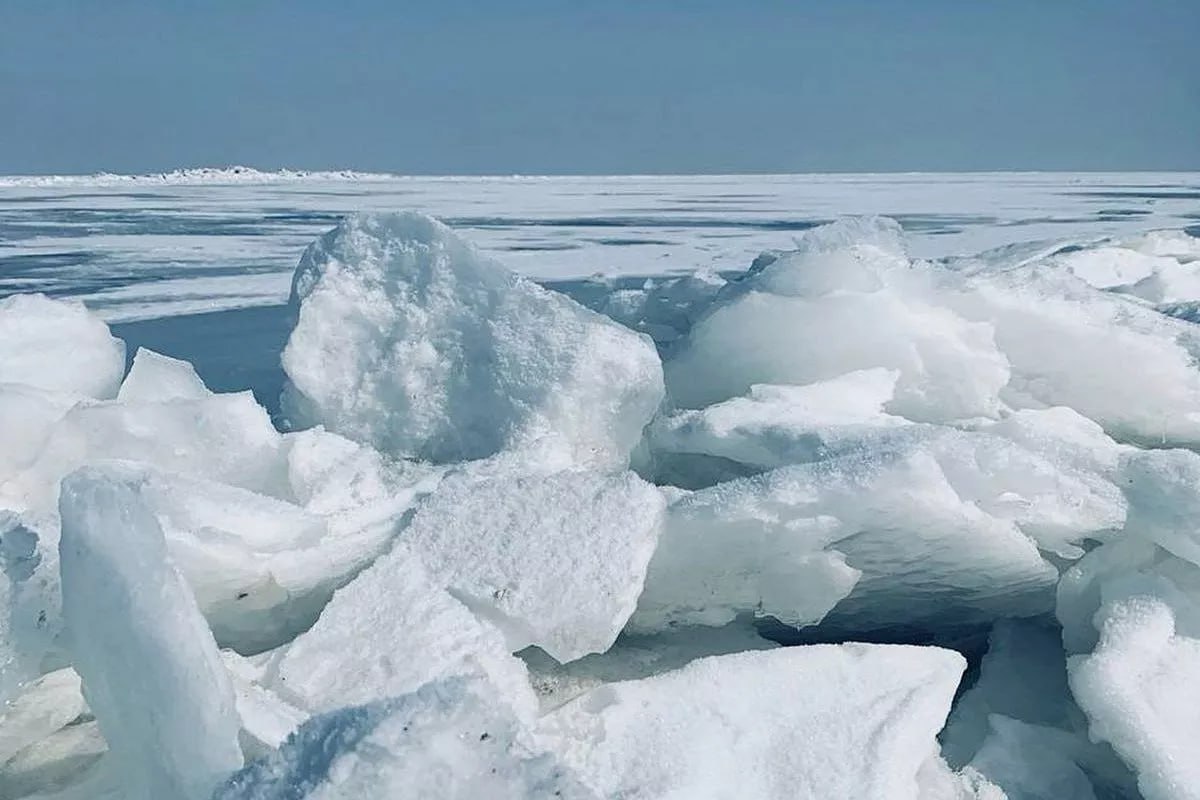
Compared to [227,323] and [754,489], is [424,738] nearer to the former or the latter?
[754,489]

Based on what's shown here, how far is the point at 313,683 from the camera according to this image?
1598 millimetres

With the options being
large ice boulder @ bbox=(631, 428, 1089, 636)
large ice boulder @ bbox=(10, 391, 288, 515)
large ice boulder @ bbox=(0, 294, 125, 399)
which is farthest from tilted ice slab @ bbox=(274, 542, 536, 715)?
large ice boulder @ bbox=(0, 294, 125, 399)

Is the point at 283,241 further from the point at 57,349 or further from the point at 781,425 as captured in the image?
the point at 781,425

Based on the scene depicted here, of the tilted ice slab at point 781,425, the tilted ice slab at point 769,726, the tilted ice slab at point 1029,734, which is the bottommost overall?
the tilted ice slab at point 1029,734

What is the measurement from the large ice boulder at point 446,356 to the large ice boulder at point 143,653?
1.16 m

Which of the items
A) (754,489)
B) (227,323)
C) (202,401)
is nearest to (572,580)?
(754,489)

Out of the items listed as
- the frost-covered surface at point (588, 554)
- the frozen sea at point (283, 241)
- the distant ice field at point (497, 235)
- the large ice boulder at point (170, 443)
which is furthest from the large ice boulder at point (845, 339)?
the distant ice field at point (497, 235)

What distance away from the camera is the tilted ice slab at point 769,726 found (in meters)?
1.48

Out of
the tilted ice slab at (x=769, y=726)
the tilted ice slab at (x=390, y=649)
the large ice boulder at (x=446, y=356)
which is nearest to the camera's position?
the tilted ice slab at (x=769, y=726)

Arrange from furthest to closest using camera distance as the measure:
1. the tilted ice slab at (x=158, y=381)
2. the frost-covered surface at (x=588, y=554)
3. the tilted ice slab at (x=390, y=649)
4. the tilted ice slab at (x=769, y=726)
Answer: the tilted ice slab at (x=158, y=381) → the tilted ice slab at (x=390, y=649) → the tilted ice slab at (x=769, y=726) → the frost-covered surface at (x=588, y=554)

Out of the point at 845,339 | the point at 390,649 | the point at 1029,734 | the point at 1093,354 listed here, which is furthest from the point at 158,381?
the point at 1093,354

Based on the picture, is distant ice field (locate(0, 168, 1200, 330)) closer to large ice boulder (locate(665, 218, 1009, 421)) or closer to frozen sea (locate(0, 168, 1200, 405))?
frozen sea (locate(0, 168, 1200, 405))

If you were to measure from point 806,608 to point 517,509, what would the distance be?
1.76 ft

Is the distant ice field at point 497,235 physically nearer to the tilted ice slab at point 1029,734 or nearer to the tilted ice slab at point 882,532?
the tilted ice slab at point 882,532
